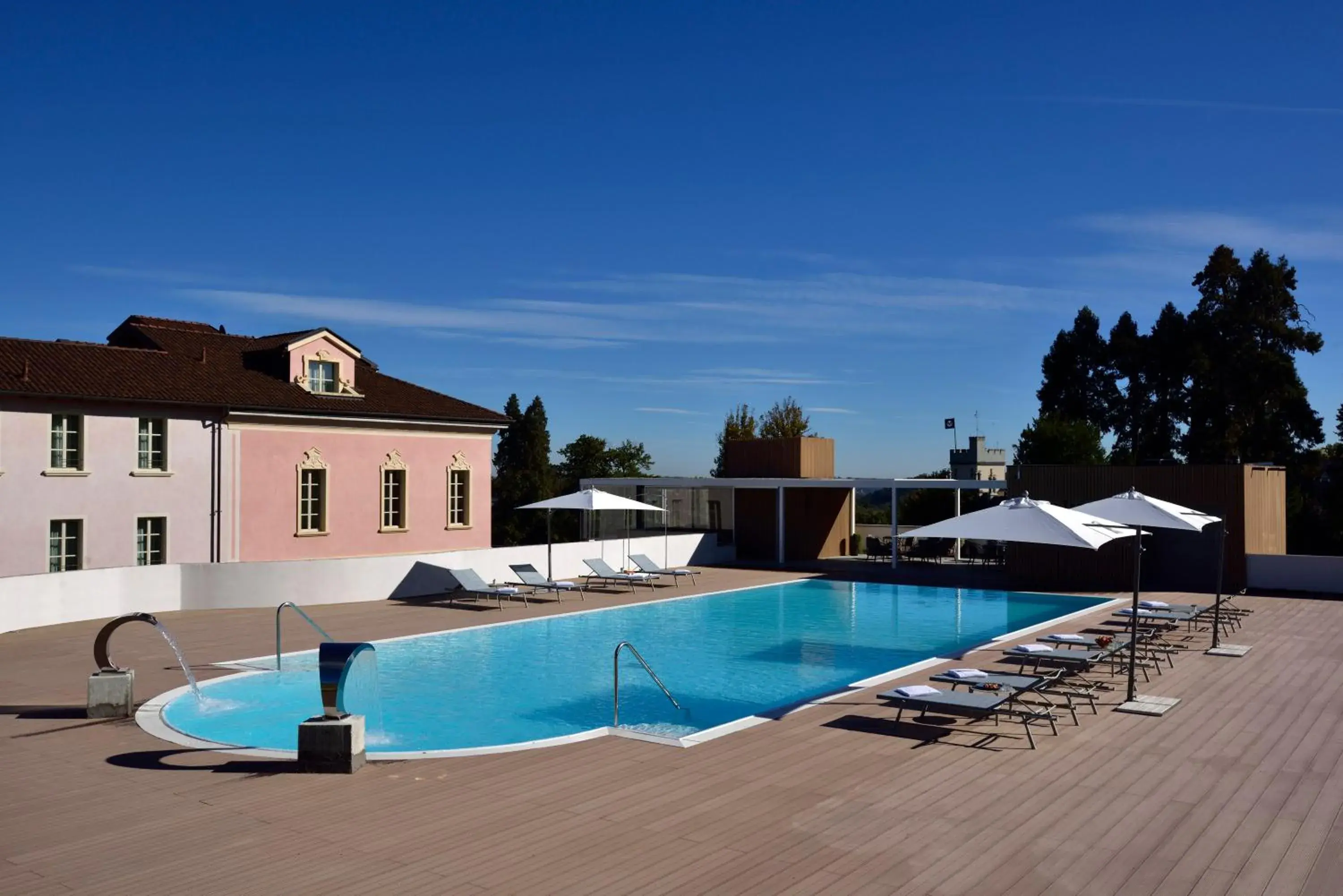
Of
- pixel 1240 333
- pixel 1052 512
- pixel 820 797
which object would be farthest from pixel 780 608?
pixel 1240 333

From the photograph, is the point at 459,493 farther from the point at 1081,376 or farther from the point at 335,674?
the point at 1081,376

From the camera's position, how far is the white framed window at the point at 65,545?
21.2m

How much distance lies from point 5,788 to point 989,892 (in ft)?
22.0

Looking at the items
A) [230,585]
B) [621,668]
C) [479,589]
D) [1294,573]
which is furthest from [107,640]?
[1294,573]

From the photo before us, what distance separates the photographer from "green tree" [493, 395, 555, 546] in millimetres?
46531

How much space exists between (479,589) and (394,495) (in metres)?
8.77

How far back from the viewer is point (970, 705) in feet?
30.0

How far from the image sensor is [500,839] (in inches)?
256

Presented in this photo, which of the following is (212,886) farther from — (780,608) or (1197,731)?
(780,608)

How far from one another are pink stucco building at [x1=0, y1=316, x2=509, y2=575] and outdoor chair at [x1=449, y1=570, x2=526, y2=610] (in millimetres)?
6308

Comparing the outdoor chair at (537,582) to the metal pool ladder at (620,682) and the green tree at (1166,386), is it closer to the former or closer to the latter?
the metal pool ladder at (620,682)

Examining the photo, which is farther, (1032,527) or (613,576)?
(613,576)

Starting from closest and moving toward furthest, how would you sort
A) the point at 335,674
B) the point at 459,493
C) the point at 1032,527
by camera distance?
the point at 335,674, the point at 1032,527, the point at 459,493

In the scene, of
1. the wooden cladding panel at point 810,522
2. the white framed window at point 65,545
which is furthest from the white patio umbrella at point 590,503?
the white framed window at point 65,545
